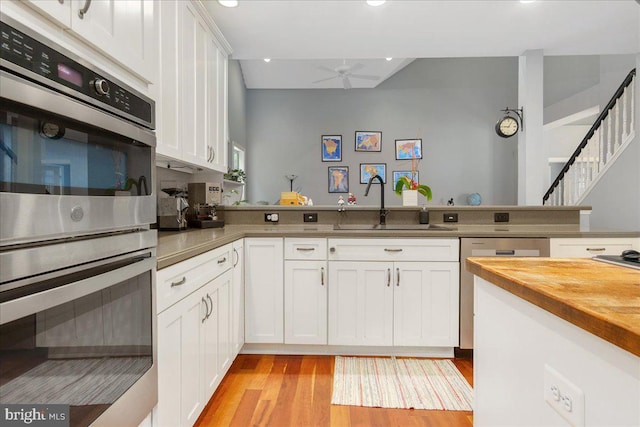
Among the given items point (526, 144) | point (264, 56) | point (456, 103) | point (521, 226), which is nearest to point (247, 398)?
point (521, 226)

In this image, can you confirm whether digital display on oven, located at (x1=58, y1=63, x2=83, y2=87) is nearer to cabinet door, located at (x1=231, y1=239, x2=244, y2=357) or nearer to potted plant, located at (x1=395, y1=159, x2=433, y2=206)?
cabinet door, located at (x1=231, y1=239, x2=244, y2=357)

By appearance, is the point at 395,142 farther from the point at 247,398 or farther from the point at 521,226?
the point at 247,398

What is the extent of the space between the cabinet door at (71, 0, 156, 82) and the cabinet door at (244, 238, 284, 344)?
4.72ft

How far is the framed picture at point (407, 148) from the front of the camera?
6969 mm

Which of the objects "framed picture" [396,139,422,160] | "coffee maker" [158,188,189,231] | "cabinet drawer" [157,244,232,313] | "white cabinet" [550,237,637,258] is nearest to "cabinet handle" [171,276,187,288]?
"cabinet drawer" [157,244,232,313]

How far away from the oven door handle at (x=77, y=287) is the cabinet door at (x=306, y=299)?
4.69 feet

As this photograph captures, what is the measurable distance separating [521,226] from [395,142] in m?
4.46

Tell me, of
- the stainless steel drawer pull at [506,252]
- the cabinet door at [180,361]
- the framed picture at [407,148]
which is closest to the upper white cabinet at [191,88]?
the cabinet door at [180,361]

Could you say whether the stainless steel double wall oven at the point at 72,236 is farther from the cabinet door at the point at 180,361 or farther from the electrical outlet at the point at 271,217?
the electrical outlet at the point at 271,217

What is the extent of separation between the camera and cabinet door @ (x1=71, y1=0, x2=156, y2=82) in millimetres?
957

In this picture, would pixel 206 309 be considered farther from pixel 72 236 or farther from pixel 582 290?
pixel 582 290

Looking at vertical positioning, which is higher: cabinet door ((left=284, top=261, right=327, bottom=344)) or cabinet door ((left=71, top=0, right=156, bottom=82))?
cabinet door ((left=71, top=0, right=156, bottom=82))

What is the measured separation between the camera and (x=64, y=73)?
0.76 metres

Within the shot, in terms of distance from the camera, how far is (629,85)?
4258mm
